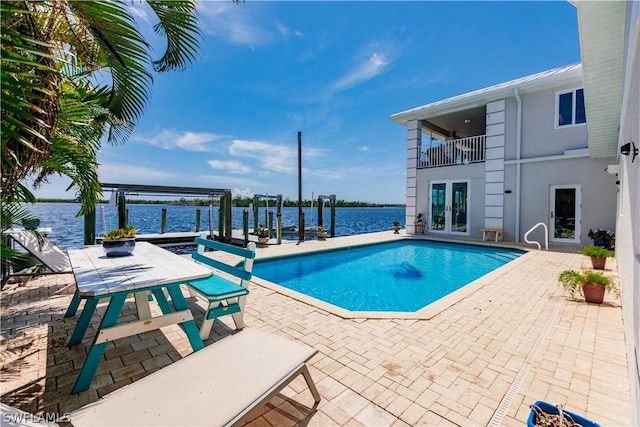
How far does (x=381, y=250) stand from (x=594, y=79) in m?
6.79

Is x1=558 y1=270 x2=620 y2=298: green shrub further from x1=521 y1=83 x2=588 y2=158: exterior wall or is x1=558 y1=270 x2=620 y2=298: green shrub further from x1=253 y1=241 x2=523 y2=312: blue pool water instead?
x1=521 y1=83 x2=588 y2=158: exterior wall

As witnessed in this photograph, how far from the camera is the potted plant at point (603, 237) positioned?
7.47m

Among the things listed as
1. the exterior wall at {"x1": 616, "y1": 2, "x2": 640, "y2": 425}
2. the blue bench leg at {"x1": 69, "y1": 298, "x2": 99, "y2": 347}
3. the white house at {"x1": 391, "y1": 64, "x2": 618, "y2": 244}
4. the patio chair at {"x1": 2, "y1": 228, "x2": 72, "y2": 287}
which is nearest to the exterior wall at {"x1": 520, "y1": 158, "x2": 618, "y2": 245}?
the white house at {"x1": 391, "y1": 64, "x2": 618, "y2": 244}

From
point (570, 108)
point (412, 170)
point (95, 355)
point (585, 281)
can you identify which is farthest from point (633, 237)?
point (412, 170)

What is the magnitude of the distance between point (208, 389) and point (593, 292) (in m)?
5.10

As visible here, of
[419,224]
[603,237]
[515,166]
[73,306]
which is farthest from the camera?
[419,224]

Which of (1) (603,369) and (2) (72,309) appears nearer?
(1) (603,369)

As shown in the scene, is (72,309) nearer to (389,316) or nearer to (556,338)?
(389,316)

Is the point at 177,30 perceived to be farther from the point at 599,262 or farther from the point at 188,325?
the point at 599,262

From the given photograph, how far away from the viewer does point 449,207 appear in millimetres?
11586

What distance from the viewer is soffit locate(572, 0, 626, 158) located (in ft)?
12.6

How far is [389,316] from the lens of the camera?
11.1ft

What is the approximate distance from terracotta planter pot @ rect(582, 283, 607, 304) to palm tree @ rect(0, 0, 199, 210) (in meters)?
5.71

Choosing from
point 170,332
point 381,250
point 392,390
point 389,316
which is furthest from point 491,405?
point 381,250
